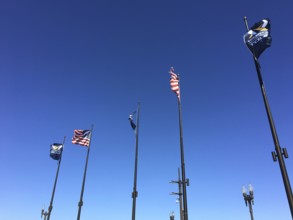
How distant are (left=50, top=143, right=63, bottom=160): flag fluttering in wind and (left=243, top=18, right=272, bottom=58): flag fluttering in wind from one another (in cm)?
2532

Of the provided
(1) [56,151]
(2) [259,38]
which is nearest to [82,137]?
(1) [56,151]

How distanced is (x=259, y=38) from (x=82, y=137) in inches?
837

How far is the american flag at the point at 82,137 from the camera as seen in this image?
92.0ft

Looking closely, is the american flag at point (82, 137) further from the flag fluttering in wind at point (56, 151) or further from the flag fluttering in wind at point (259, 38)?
the flag fluttering in wind at point (259, 38)

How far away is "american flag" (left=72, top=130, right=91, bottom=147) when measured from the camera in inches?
1104

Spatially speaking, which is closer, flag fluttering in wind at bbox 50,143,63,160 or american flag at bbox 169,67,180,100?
american flag at bbox 169,67,180,100

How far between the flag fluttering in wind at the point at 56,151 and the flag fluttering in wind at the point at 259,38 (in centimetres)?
2532

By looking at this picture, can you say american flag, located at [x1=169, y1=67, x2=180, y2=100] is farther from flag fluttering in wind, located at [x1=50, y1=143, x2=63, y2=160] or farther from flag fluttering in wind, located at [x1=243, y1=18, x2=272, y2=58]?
flag fluttering in wind, located at [x1=50, y1=143, x2=63, y2=160]

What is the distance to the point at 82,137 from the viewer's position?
28281 mm

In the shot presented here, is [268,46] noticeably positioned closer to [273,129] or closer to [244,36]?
[244,36]

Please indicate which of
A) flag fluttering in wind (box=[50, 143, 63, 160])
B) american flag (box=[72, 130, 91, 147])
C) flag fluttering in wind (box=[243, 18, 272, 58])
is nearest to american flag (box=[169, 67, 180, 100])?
flag fluttering in wind (box=[243, 18, 272, 58])

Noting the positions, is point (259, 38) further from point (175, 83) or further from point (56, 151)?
point (56, 151)

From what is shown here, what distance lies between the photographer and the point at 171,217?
41.5 m

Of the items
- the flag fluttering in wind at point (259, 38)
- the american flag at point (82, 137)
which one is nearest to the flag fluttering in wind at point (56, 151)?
the american flag at point (82, 137)
